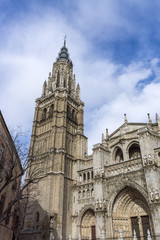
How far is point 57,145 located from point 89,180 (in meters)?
7.72

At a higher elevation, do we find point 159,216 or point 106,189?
point 106,189

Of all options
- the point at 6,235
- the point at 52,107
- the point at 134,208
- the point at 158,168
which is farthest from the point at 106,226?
the point at 52,107

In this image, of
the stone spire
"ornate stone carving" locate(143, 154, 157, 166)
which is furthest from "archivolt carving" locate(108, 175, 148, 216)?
the stone spire

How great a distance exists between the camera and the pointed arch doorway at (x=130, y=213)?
2437 cm

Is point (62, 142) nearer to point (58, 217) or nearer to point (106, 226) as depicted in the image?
point (58, 217)

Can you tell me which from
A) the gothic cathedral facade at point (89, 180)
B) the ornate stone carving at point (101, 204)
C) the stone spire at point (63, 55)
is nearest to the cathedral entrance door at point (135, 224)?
the gothic cathedral facade at point (89, 180)

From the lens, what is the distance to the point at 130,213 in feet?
84.6

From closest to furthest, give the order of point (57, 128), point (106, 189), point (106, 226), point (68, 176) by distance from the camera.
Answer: point (106, 226) → point (106, 189) → point (68, 176) → point (57, 128)

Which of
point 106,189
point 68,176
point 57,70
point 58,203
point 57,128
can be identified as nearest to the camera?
point 106,189

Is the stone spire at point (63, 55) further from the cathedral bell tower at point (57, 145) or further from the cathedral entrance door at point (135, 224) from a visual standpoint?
the cathedral entrance door at point (135, 224)

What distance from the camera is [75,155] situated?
36.5 metres

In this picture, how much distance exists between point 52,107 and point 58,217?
2059cm

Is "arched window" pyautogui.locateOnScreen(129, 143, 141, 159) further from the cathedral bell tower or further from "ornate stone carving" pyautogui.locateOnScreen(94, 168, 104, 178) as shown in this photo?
the cathedral bell tower

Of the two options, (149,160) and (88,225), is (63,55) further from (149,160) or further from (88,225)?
(88,225)
